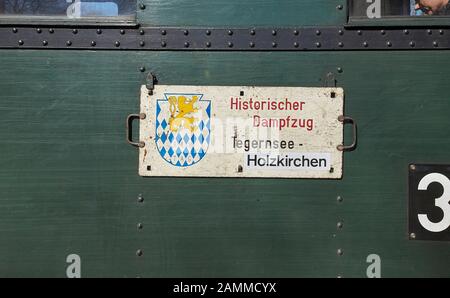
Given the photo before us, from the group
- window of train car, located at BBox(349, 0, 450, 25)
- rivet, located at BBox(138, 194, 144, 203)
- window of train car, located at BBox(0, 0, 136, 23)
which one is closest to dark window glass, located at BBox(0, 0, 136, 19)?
window of train car, located at BBox(0, 0, 136, 23)

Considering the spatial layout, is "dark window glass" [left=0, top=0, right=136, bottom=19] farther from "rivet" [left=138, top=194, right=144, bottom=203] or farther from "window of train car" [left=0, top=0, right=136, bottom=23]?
"rivet" [left=138, top=194, right=144, bottom=203]

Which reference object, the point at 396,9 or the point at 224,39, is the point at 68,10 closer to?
the point at 224,39

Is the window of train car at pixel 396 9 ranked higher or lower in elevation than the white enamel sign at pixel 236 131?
higher

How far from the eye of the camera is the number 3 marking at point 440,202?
1.92 metres

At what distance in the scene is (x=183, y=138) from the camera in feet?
6.42

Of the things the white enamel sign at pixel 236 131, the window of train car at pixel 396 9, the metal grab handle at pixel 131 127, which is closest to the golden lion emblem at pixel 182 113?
the white enamel sign at pixel 236 131

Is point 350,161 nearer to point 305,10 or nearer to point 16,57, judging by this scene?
point 305,10

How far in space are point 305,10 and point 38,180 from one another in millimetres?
1254

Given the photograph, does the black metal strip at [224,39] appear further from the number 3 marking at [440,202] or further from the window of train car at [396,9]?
the number 3 marking at [440,202]

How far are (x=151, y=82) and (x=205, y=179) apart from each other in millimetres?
438

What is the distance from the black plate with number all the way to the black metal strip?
49 cm
